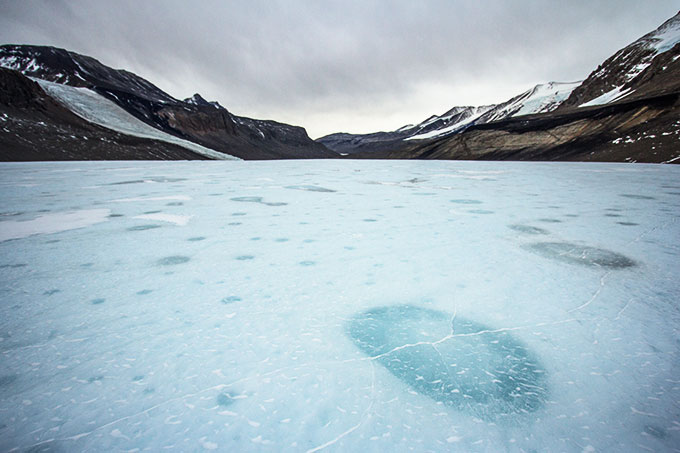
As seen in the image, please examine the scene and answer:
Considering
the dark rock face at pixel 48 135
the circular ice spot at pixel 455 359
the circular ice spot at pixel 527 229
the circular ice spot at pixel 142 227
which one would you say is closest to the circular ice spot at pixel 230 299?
the circular ice spot at pixel 455 359

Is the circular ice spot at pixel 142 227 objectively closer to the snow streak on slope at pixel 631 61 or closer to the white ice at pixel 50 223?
the white ice at pixel 50 223

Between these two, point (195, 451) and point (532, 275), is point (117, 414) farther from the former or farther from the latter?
point (532, 275)

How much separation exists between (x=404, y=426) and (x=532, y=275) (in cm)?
161

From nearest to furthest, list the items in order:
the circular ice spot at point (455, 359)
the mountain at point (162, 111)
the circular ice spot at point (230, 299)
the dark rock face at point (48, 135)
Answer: the circular ice spot at point (455, 359) < the circular ice spot at point (230, 299) < the dark rock face at point (48, 135) < the mountain at point (162, 111)

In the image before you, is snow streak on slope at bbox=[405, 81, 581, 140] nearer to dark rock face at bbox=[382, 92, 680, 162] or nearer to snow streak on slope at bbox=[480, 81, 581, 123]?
snow streak on slope at bbox=[480, 81, 581, 123]

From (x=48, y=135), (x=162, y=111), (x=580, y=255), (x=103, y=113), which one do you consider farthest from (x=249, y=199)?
(x=162, y=111)

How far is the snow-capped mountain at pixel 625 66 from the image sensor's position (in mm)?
67625

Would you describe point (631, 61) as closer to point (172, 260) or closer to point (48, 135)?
point (172, 260)

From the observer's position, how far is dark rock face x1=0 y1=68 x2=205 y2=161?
45.1 metres

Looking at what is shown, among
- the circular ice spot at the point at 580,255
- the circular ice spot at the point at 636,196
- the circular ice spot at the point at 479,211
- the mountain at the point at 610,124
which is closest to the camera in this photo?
the circular ice spot at the point at 580,255

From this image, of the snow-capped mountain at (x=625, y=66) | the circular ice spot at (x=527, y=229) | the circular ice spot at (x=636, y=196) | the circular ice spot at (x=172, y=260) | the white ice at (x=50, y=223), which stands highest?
the snow-capped mountain at (x=625, y=66)

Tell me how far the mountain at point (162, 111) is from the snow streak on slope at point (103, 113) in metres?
5.58

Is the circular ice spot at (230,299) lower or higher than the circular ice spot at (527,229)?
lower

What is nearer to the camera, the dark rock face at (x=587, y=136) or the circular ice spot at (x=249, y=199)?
A: the circular ice spot at (x=249, y=199)
